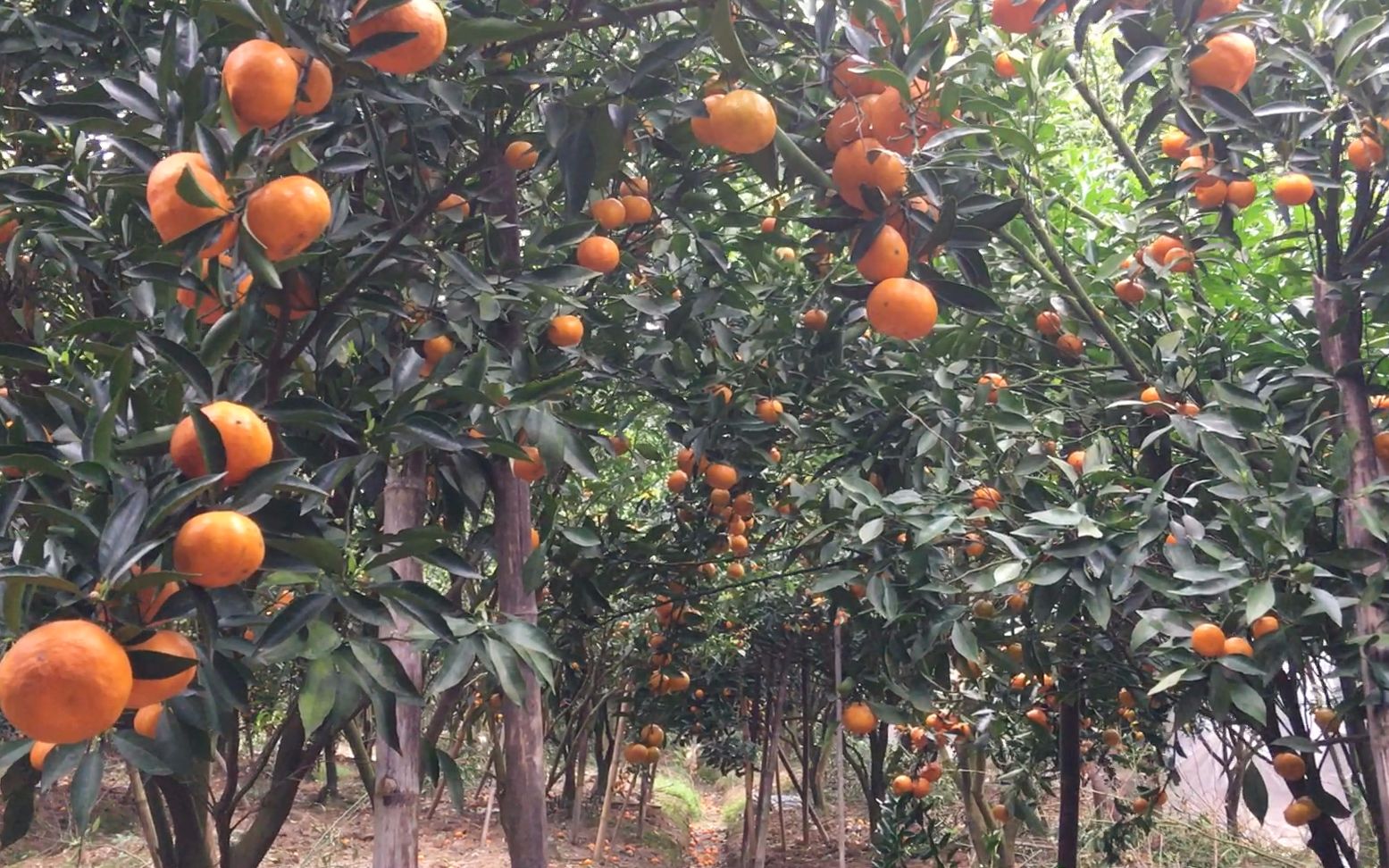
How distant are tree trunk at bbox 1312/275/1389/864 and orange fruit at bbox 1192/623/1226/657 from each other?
195mm

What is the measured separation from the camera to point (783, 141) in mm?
1305

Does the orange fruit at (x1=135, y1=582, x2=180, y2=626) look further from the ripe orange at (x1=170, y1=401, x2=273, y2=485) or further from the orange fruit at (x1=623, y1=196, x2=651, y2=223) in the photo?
the orange fruit at (x1=623, y1=196, x2=651, y2=223)

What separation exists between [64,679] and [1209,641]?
1.61 metres

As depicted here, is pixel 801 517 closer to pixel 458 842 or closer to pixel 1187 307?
pixel 1187 307

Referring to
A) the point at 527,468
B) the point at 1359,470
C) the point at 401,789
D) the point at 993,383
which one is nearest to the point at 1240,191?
the point at 1359,470

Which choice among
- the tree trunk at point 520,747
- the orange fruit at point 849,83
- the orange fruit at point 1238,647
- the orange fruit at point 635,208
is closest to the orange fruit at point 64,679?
the tree trunk at point 520,747

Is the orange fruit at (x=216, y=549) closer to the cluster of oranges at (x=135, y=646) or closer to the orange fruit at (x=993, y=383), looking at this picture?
the cluster of oranges at (x=135, y=646)

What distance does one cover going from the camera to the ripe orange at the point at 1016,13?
1.51 metres

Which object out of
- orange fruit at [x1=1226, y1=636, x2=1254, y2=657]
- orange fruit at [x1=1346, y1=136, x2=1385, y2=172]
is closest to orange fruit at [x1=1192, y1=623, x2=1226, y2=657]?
orange fruit at [x1=1226, y1=636, x2=1254, y2=657]

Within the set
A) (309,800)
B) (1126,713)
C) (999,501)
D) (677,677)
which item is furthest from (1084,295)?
(309,800)

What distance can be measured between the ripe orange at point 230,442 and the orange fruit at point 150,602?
12 centimetres

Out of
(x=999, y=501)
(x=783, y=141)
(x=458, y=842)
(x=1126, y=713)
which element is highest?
(x=783, y=141)

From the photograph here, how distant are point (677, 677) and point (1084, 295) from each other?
2739 mm

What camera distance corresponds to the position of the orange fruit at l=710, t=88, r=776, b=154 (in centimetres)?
122
